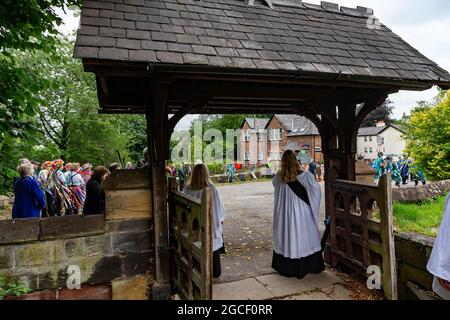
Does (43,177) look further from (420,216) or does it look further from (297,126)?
(297,126)

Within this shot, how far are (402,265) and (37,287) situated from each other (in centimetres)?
463

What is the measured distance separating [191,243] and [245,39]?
2.80 m

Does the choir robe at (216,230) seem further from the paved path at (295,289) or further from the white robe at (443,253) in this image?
the white robe at (443,253)

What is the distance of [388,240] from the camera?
361 cm

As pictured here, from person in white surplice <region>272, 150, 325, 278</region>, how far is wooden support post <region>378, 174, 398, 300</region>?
3.70 ft

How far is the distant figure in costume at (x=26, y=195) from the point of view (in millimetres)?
5582

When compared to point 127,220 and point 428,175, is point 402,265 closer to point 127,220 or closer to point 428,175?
point 127,220

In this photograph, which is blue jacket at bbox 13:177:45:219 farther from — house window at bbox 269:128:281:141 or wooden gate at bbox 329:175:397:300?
house window at bbox 269:128:281:141

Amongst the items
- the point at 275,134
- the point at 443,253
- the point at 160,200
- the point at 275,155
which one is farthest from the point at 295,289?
the point at 275,134

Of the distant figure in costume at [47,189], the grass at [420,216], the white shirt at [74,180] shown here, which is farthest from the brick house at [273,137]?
the grass at [420,216]

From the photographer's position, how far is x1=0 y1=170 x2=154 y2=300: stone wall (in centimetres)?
383

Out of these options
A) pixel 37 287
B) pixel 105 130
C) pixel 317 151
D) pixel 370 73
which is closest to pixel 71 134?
pixel 105 130

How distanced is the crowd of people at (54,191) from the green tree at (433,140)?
27.7 feet

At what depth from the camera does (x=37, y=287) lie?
386 centimetres
